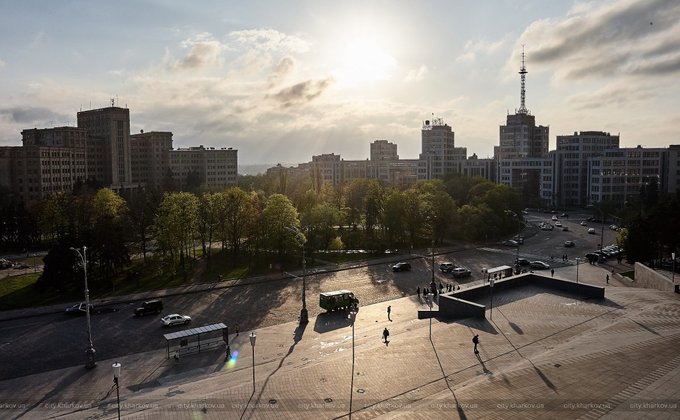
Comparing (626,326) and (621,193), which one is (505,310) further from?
(621,193)

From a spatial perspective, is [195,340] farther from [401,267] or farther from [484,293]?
[401,267]

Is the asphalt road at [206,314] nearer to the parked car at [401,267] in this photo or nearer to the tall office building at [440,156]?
the parked car at [401,267]

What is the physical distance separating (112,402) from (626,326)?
30030 millimetres

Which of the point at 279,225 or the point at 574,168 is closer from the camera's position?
the point at 279,225

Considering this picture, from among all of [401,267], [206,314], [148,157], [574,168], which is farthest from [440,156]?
[206,314]

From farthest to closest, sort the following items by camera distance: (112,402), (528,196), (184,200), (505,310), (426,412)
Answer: (528,196), (184,200), (505,310), (112,402), (426,412)

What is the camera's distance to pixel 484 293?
41.7 meters

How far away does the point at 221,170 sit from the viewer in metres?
179

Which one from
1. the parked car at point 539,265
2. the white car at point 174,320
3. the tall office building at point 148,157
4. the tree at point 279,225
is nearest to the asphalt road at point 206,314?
the white car at point 174,320

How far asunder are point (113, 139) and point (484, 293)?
130 metres

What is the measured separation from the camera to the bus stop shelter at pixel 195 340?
33000 millimetres

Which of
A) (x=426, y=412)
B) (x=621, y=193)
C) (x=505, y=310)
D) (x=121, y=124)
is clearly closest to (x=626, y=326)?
(x=505, y=310)

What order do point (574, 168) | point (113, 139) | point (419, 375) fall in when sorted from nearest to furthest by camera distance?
point (419, 375) < point (113, 139) < point (574, 168)

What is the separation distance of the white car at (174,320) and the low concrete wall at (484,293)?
18169 mm
